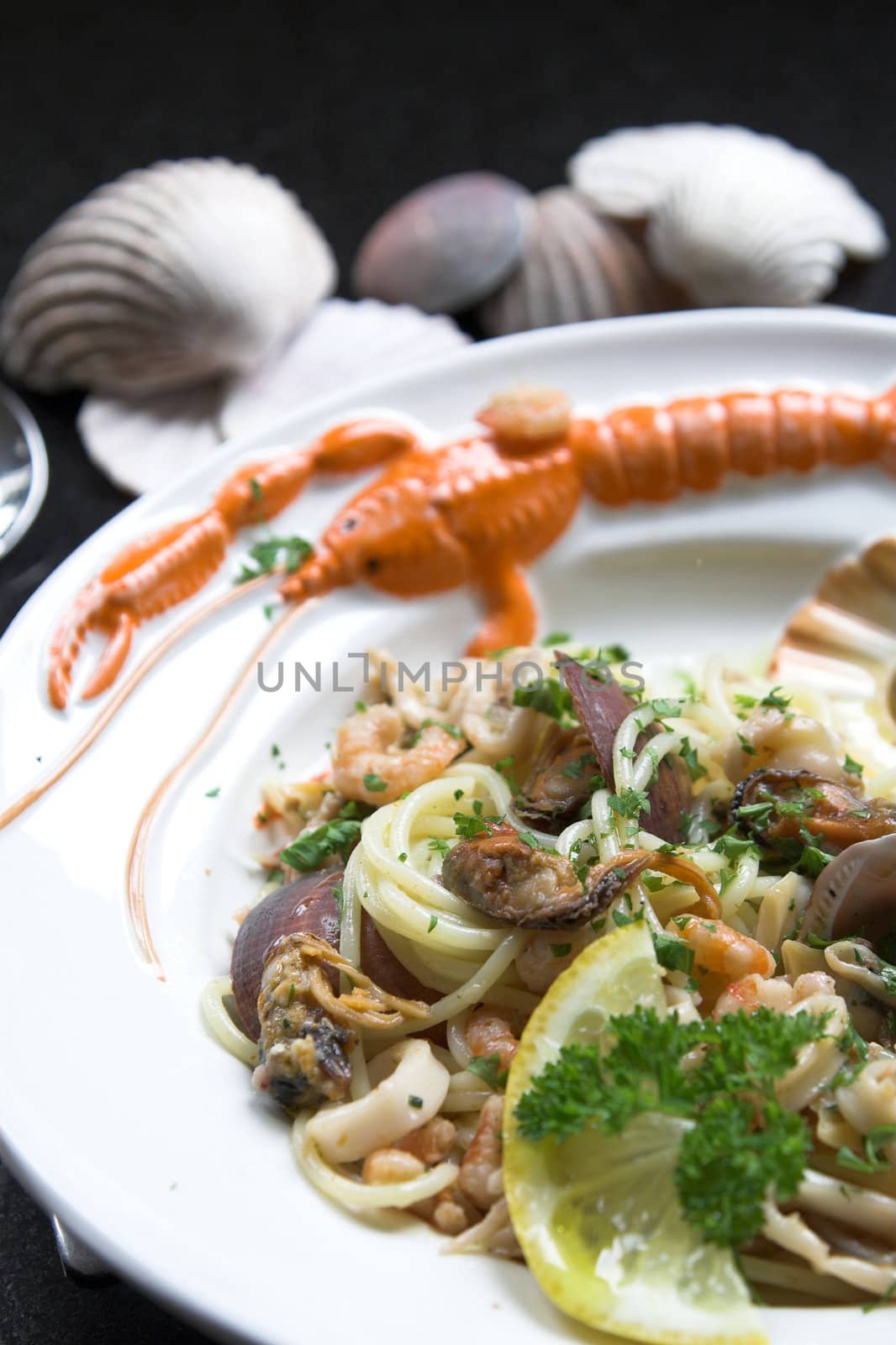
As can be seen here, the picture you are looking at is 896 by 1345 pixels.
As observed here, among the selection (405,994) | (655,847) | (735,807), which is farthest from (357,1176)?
(735,807)

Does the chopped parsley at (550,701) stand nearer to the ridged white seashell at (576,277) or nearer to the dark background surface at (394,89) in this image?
the ridged white seashell at (576,277)

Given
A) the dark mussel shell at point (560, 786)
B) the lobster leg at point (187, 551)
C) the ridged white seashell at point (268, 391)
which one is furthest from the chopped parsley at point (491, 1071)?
the ridged white seashell at point (268, 391)

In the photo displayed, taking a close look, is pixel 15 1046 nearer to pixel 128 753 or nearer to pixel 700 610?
pixel 128 753

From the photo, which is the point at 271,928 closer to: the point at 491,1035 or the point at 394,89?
the point at 491,1035

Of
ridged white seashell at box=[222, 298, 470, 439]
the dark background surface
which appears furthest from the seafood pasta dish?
the dark background surface

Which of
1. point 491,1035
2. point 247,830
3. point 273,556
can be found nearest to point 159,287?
point 273,556
